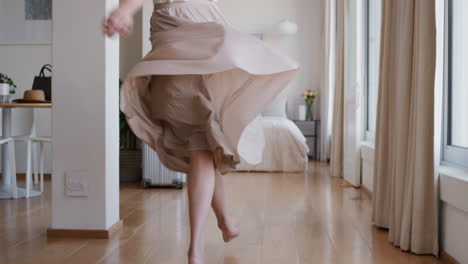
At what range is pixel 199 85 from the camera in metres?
2.04

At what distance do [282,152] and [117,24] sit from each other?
4594 mm

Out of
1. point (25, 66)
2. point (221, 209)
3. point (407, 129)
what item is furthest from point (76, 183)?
point (25, 66)

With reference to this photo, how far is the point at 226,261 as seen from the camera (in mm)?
2191

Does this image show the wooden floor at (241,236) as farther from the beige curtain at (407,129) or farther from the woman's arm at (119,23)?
the woman's arm at (119,23)

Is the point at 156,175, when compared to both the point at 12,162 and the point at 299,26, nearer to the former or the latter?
the point at 12,162

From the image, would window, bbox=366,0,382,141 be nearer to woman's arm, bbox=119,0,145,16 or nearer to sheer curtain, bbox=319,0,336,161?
sheer curtain, bbox=319,0,336,161

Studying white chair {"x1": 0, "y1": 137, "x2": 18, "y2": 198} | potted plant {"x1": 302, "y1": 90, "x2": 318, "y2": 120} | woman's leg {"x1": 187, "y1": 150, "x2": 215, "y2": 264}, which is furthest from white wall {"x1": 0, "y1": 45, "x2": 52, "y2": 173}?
woman's leg {"x1": 187, "y1": 150, "x2": 215, "y2": 264}

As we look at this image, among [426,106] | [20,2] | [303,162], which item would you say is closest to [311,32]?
[303,162]

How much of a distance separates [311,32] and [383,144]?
5.57 m

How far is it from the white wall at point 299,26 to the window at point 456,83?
5.58 metres

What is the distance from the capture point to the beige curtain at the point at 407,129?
7.38ft

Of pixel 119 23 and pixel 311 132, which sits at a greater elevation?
pixel 119 23

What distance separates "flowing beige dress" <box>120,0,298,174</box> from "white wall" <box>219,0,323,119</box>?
6085 millimetres

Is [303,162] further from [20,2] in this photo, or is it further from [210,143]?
[210,143]
